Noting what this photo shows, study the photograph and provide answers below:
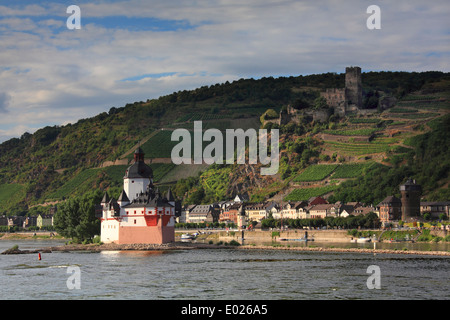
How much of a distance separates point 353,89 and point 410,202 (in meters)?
67.9

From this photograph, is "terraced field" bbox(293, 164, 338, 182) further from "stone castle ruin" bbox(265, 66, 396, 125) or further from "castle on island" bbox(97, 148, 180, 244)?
"castle on island" bbox(97, 148, 180, 244)

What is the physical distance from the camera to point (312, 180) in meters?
130

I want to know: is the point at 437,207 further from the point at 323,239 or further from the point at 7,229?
the point at 7,229

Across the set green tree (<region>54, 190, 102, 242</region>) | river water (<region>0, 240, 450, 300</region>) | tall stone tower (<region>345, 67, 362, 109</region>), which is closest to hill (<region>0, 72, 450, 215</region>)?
tall stone tower (<region>345, 67, 362, 109</region>)

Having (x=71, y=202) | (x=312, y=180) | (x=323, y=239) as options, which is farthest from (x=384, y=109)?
(x=71, y=202)

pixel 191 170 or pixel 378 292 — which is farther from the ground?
pixel 191 170

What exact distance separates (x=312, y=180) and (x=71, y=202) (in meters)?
53.6

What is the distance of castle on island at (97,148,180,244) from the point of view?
77625 mm

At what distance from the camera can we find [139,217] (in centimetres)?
7819

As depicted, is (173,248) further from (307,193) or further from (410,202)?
(307,193)

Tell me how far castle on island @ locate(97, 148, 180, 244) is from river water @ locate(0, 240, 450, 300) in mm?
8190

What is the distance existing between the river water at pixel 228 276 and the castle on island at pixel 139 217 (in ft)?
26.9

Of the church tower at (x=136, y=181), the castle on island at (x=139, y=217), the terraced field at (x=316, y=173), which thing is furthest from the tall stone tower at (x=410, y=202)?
the church tower at (x=136, y=181)

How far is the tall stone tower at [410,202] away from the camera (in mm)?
95625
